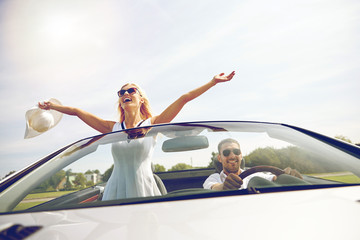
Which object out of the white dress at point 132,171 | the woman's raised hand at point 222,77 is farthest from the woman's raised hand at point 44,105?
the white dress at point 132,171

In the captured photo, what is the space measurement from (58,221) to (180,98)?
3638 mm

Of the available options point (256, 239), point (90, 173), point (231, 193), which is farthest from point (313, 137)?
point (90, 173)

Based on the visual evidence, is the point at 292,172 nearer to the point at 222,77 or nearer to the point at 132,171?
the point at 132,171

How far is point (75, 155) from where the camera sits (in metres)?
1.76

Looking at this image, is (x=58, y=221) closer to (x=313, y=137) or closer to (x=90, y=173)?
(x=90, y=173)

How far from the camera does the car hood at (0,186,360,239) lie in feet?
2.68

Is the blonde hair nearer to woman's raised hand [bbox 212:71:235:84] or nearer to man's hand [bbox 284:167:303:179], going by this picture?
woman's raised hand [bbox 212:71:235:84]

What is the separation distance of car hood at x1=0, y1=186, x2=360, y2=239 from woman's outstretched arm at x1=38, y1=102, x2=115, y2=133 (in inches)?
142

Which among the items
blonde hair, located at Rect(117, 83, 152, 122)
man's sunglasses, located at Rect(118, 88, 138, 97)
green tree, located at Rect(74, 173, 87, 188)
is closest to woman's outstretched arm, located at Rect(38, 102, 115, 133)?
blonde hair, located at Rect(117, 83, 152, 122)

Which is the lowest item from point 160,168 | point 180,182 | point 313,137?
point 180,182

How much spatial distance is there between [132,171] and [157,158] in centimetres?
25

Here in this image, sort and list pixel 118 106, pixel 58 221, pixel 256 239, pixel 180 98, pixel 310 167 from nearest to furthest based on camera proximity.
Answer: pixel 256 239 → pixel 58 221 → pixel 310 167 → pixel 180 98 → pixel 118 106

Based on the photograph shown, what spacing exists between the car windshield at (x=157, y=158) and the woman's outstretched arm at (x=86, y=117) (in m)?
2.70

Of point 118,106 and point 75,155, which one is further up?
point 118,106
